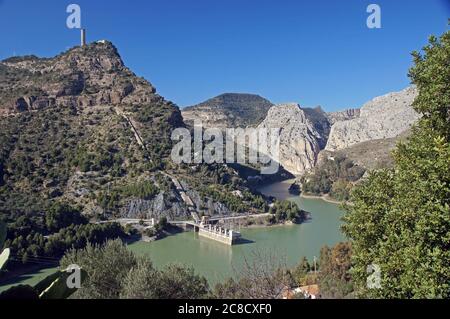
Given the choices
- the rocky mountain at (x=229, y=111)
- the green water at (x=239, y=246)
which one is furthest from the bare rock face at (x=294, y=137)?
the green water at (x=239, y=246)

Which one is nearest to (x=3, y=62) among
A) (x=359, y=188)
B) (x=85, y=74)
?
(x=85, y=74)

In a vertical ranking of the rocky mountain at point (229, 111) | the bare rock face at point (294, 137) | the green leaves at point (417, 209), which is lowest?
the green leaves at point (417, 209)

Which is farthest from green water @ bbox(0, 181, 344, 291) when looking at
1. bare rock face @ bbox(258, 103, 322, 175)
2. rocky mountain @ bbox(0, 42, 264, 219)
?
bare rock face @ bbox(258, 103, 322, 175)

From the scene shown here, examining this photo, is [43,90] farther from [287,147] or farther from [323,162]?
[287,147]

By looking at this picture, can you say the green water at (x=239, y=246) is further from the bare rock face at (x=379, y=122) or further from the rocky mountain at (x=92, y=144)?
the bare rock face at (x=379, y=122)

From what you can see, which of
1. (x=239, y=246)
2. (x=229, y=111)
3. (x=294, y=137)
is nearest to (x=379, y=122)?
(x=294, y=137)

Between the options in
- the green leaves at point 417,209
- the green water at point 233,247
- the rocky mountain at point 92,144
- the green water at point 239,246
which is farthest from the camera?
the rocky mountain at point 92,144

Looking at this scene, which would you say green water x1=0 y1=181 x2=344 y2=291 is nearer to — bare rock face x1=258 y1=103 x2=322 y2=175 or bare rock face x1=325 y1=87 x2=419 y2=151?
bare rock face x1=325 y1=87 x2=419 y2=151

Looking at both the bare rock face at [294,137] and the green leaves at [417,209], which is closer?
the green leaves at [417,209]

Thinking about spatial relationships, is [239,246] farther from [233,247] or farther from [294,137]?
[294,137]
